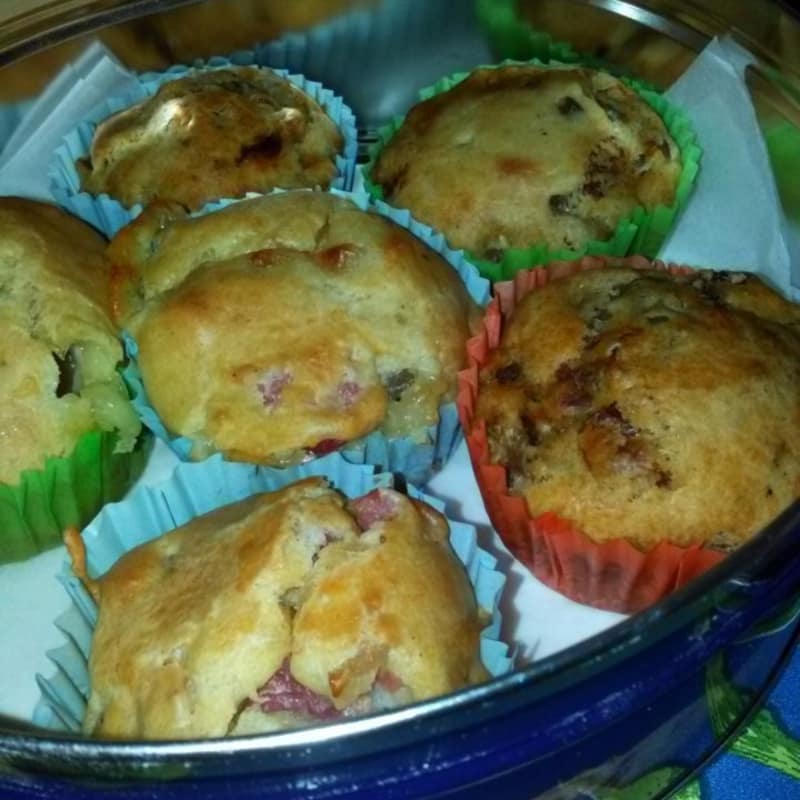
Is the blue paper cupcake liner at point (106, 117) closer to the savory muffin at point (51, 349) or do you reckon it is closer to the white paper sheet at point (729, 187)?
the savory muffin at point (51, 349)

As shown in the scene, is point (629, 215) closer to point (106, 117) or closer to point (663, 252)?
point (663, 252)

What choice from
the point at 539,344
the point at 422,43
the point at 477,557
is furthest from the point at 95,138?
the point at 477,557

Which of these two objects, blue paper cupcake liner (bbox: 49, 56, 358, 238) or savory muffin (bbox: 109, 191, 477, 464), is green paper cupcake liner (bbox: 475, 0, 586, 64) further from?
savory muffin (bbox: 109, 191, 477, 464)

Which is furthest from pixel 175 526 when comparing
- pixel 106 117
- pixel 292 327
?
pixel 106 117

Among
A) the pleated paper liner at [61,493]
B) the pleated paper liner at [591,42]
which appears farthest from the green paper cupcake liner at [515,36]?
Answer: the pleated paper liner at [61,493]

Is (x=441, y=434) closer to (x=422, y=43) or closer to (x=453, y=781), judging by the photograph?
(x=453, y=781)
